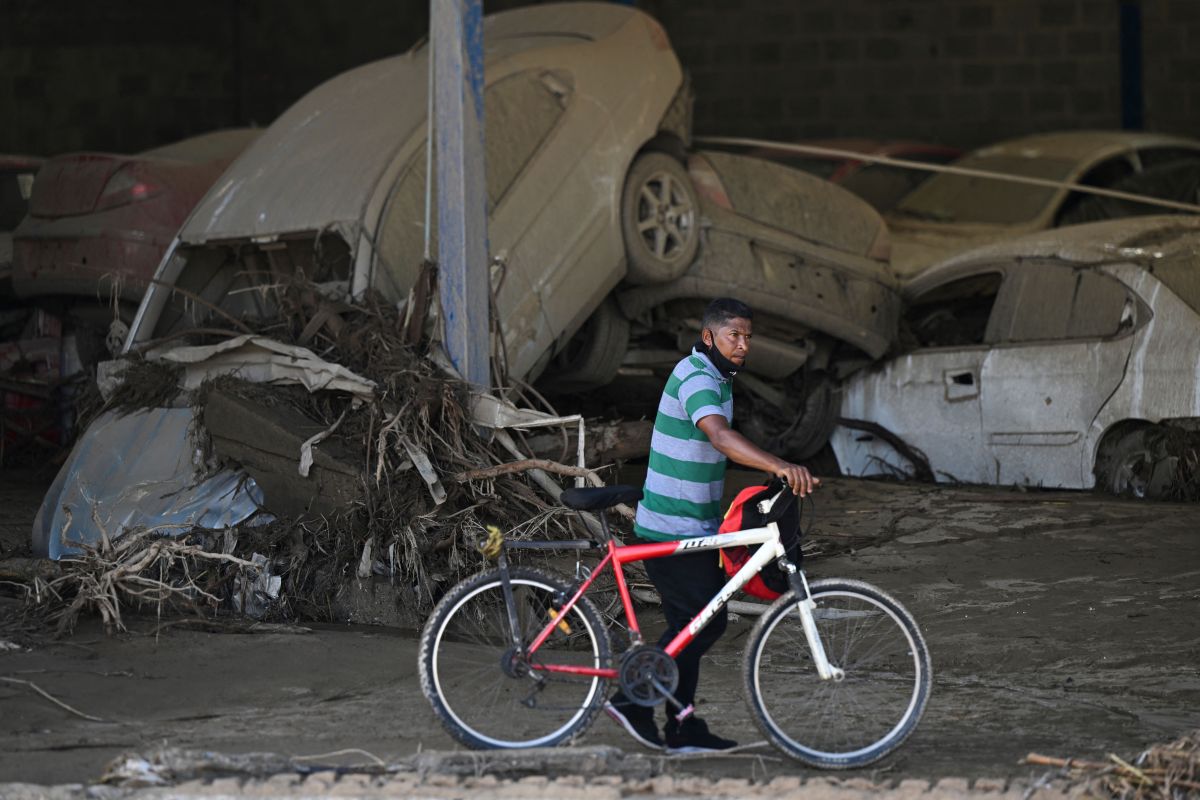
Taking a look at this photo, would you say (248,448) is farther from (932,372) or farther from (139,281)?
(932,372)

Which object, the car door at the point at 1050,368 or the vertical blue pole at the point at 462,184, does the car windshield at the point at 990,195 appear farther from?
the vertical blue pole at the point at 462,184

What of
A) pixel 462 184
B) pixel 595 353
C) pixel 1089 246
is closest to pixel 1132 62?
pixel 1089 246

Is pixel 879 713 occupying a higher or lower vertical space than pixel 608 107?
lower

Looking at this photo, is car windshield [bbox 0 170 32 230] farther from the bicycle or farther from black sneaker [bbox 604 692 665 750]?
black sneaker [bbox 604 692 665 750]

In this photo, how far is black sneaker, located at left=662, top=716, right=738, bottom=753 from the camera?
17.1 feet

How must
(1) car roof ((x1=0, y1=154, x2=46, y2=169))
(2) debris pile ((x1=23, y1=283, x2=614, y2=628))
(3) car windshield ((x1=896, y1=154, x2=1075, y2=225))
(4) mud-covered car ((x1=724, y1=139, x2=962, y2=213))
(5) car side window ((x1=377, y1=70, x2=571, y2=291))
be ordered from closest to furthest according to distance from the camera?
1. (2) debris pile ((x1=23, y1=283, x2=614, y2=628))
2. (5) car side window ((x1=377, y1=70, x2=571, y2=291))
3. (1) car roof ((x1=0, y1=154, x2=46, y2=169))
4. (3) car windshield ((x1=896, y1=154, x2=1075, y2=225))
5. (4) mud-covered car ((x1=724, y1=139, x2=962, y2=213))

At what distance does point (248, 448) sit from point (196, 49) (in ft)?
51.7

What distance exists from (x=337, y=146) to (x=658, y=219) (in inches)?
72.9

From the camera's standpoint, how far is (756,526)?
526cm

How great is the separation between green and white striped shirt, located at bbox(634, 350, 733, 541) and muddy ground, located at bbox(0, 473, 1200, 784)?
0.73 m

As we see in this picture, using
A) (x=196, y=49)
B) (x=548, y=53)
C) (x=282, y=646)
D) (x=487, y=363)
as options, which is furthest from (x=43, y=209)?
(x=196, y=49)

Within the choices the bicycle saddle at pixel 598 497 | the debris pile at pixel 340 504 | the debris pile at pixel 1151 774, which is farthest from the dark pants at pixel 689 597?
the debris pile at pixel 340 504

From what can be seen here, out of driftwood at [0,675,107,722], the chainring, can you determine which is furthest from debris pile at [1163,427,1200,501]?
driftwood at [0,675,107,722]

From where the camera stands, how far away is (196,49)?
72.4 ft
